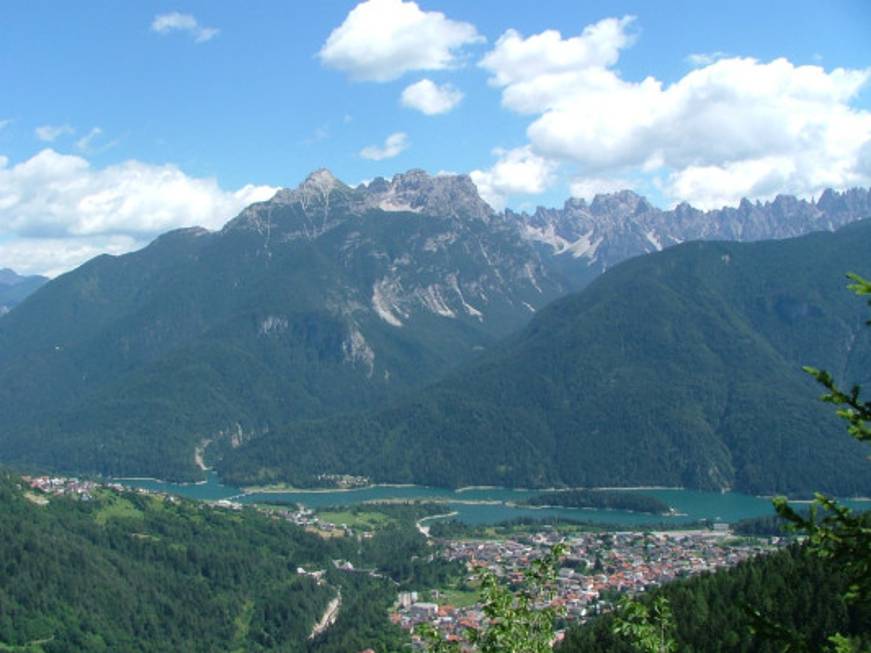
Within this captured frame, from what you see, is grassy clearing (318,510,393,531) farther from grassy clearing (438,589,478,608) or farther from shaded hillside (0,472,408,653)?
grassy clearing (438,589,478,608)

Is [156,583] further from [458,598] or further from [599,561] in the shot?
[599,561]

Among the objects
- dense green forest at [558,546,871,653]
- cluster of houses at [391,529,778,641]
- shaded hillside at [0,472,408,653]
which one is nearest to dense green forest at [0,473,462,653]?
shaded hillside at [0,472,408,653]

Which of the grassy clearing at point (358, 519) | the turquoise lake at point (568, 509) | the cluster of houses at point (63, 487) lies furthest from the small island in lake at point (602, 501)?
the cluster of houses at point (63, 487)

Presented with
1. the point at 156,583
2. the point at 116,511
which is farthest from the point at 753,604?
the point at 116,511

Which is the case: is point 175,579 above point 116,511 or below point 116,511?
below

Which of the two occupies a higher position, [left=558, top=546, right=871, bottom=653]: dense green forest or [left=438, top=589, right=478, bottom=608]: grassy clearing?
[left=558, top=546, right=871, bottom=653]: dense green forest

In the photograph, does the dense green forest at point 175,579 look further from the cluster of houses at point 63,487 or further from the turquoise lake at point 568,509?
the turquoise lake at point 568,509
